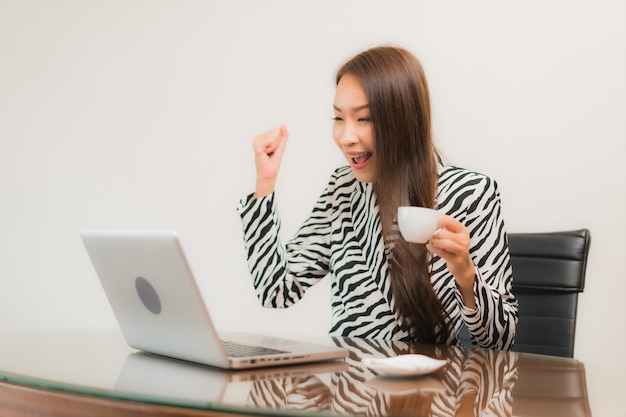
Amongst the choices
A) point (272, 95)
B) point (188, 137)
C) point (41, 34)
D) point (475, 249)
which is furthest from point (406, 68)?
point (41, 34)

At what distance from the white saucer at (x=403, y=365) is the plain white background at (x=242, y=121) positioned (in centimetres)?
170

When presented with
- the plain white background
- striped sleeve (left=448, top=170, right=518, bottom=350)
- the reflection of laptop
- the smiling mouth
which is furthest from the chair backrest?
the plain white background

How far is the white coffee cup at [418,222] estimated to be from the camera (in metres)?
1.34

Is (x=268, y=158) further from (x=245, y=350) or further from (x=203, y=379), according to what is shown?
(x=203, y=379)

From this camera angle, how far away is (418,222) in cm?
134

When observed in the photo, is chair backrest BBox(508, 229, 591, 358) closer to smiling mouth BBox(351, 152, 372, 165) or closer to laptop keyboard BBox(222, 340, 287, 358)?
smiling mouth BBox(351, 152, 372, 165)

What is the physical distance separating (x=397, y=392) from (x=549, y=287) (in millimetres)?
969

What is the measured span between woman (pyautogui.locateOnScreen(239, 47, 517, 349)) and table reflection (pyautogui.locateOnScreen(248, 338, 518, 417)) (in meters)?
0.44

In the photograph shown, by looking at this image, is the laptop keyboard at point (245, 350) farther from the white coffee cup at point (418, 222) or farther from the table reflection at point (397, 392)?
the white coffee cup at point (418, 222)

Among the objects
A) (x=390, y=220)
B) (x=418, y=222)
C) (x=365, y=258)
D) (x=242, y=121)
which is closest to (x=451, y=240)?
(x=418, y=222)

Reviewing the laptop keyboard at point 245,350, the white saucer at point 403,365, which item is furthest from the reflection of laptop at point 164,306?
the white saucer at point 403,365

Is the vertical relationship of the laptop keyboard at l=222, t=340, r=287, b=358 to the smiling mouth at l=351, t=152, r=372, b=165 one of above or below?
below

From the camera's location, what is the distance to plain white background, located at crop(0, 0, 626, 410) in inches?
106

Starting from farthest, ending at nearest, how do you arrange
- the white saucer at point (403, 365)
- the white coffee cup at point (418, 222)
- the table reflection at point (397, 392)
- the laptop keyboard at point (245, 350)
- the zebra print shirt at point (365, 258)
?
the zebra print shirt at point (365, 258) → the white coffee cup at point (418, 222) → the laptop keyboard at point (245, 350) → the white saucer at point (403, 365) → the table reflection at point (397, 392)
